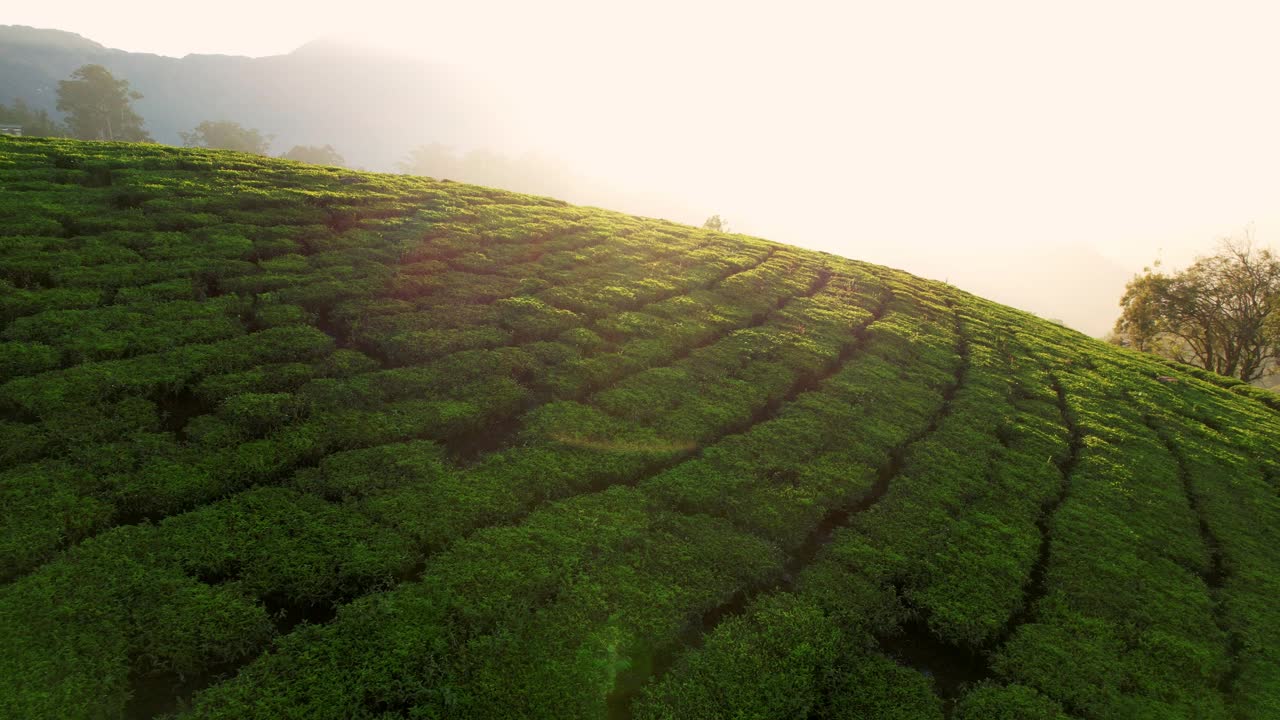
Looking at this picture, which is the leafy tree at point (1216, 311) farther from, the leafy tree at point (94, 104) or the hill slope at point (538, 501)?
the leafy tree at point (94, 104)

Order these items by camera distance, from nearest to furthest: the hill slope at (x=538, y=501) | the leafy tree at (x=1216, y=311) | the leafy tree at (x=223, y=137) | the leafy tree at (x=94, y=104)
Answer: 1. the hill slope at (x=538, y=501)
2. the leafy tree at (x=1216, y=311)
3. the leafy tree at (x=94, y=104)
4. the leafy tree at (x=223, y=137)

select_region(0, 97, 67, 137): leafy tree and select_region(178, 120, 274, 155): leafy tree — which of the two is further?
select_region(178, 120, 274, 155): leafy tree

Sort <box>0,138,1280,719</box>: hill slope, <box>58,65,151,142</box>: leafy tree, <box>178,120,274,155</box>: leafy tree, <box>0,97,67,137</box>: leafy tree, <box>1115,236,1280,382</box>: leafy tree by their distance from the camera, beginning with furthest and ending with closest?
<box>178,120,274,155</box>: leafy tree, <box>58,65,151,142</box>: leafy tree, <box>0,97,67,137</box>: leafy tree, <box>1115,236,1280,382</box>: leafy tree, <box>0,138,1280,719</box>: hill slope

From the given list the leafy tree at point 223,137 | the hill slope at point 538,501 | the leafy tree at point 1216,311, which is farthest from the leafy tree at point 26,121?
the leafy tree at point 1216,311

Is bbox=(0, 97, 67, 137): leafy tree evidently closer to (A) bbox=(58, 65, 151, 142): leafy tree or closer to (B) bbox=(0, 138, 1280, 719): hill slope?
(A) bbox=(58, 65, 151, 142): leafy tree

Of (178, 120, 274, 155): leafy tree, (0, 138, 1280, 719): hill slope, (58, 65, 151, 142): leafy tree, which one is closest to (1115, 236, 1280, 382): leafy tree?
(0, 138, 1280, 719): hill slope

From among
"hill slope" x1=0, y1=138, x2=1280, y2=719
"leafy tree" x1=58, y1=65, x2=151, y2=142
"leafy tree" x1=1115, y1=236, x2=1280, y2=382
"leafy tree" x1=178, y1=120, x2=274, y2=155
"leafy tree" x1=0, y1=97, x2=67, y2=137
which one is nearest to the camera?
"hill slope" x1=0, y1=138, x2=1280, y2=719

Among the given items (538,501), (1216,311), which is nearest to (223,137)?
(538,501)
